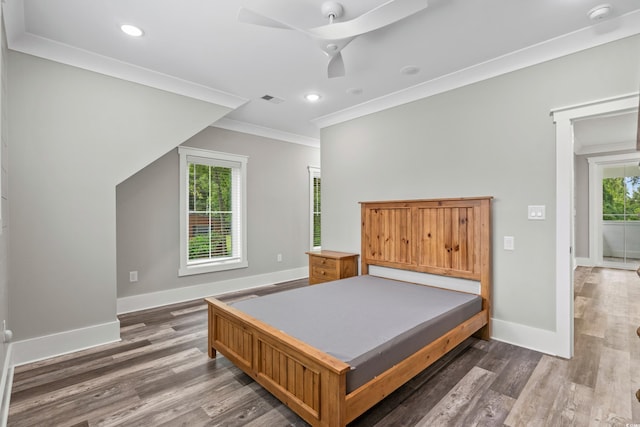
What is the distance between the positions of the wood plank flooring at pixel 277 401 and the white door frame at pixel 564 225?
0.25m

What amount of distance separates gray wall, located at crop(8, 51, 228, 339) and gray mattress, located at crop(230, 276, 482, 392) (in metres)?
1.49

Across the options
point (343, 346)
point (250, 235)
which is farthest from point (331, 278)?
point (343, 346)

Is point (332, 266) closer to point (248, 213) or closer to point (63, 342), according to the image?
point (248, 213)

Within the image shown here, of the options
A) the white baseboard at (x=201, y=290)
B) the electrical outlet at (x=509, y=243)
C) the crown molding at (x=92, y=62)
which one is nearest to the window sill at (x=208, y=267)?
the white baseboard at (x=201, y=290)

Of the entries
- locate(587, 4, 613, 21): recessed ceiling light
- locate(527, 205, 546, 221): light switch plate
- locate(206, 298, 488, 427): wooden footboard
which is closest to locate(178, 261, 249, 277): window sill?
locate(206, 298, 488, 427): wooden footboard

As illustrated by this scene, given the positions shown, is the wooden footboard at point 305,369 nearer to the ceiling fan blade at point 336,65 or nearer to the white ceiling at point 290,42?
the ceiling fan blade at point 336,65

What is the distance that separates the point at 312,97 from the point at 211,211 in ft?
7.46

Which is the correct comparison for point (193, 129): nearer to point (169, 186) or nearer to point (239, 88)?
point (239, 88)

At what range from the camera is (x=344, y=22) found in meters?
2.08

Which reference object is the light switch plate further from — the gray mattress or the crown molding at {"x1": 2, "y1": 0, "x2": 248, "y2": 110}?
the crown molding at {"x1": 2, "y1": 0, "x2": 248, "y2": 110}

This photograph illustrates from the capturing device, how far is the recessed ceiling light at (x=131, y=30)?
2.39 metres

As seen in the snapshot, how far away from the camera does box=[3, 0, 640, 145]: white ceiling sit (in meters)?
2.17

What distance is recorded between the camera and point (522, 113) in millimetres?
2832

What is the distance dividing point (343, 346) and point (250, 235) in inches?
140
